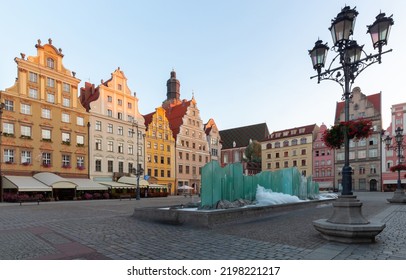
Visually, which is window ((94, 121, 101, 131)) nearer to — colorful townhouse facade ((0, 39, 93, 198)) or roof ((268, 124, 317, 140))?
colorful townhouse facade ((0, 39, 93, 198))

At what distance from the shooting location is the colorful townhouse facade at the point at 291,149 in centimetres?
6762

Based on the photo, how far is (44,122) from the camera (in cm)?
3322

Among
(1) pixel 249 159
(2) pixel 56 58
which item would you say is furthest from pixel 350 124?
(1) pixel 249 159

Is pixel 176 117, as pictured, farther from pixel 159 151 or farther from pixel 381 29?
pixel 381 29

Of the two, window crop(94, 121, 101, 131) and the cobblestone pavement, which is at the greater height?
window crop(94, 121, 101, 131)

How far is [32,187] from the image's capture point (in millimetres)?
27484

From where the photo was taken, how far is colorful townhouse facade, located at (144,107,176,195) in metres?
46.4

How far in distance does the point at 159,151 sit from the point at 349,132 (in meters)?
42.1

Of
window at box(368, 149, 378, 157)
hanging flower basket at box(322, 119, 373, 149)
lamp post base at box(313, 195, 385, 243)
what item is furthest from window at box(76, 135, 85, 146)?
window at box(368, 149, 378, 157)

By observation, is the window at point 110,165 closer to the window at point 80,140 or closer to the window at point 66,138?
the window at point 80,140

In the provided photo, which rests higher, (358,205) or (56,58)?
(56,58)

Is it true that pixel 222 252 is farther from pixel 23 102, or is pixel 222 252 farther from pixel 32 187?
pixel 23 102

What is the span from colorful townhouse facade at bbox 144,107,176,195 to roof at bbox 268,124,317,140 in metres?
35.0

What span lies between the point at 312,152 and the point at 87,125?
170 ft
